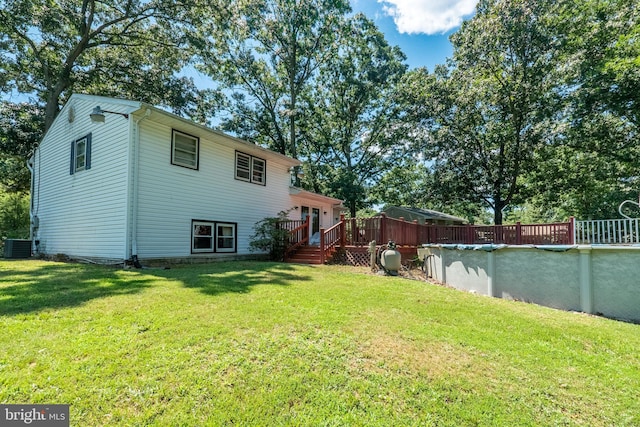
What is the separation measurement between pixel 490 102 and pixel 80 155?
838 inches

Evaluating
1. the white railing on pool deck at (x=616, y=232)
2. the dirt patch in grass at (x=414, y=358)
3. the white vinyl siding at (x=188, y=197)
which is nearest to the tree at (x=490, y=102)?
the white railing on pool deck at (x=616, y=232)

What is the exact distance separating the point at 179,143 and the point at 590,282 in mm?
11783

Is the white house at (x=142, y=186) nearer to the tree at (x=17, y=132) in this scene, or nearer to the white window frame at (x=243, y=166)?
the white window frame at (x=243, y=166)

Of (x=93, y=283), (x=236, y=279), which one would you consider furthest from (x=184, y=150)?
(x=236, y=279)

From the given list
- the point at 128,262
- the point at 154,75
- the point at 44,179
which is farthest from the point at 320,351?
the point at 154,75

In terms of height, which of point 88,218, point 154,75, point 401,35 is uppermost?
point 401,35

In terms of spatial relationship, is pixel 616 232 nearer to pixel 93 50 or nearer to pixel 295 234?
pixel 295 234

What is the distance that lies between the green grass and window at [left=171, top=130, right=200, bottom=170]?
216 inches

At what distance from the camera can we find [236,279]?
21.3 feet

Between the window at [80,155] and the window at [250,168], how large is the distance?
4946 mm

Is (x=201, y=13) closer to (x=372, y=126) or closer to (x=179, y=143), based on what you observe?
(x=179, y=143)

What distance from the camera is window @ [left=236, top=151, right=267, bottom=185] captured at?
38.0 ft

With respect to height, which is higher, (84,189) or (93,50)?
(93,50)

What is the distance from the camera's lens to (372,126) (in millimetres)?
22703
